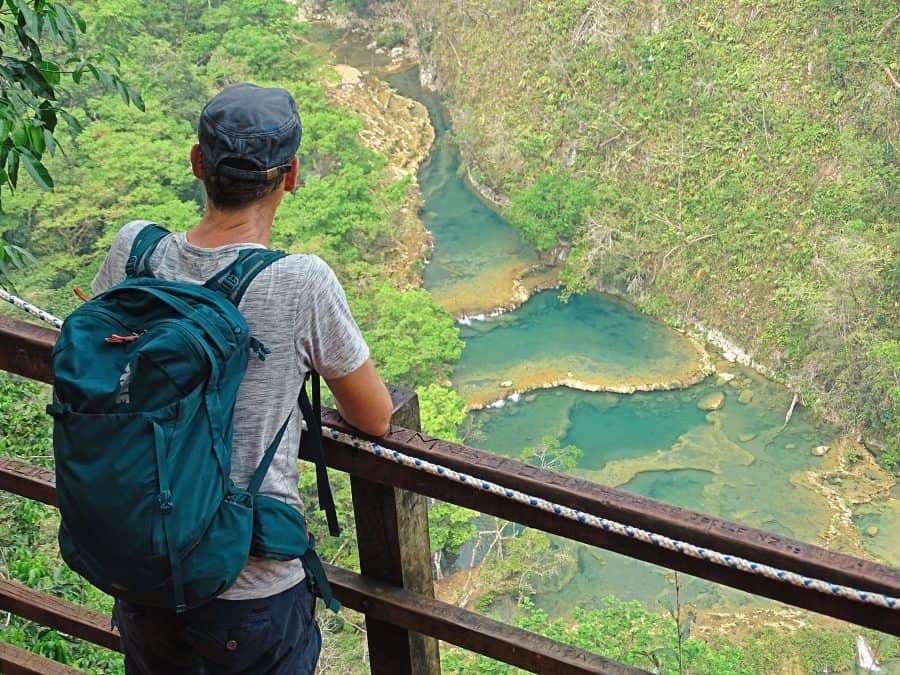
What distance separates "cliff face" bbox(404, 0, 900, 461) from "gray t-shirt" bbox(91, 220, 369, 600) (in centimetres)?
1051

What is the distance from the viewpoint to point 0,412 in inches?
139

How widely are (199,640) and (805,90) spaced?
13.8 metres

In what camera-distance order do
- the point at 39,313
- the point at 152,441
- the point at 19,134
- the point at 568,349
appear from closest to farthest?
the point at 152,441 < the point at 39,313 < the point at 19,134 < the point at 568,349

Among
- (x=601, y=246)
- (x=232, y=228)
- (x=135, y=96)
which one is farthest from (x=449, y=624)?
(x=601, y=246)

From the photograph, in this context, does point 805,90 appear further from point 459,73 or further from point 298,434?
point 298,434

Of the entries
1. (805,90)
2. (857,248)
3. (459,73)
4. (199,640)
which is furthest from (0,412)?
(459,73)

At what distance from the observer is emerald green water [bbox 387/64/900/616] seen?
9.45 meters

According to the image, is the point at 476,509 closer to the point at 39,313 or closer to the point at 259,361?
the point at 259,361

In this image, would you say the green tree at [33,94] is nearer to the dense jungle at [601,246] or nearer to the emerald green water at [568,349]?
the dense jungle at [601,246]

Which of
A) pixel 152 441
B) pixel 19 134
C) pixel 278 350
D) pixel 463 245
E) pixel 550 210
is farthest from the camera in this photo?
pixel 463 245

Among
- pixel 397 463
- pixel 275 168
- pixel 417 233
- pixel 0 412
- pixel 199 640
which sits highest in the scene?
pixel 275 168

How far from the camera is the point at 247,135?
2.98 ft

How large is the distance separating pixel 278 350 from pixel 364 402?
3.4 inches

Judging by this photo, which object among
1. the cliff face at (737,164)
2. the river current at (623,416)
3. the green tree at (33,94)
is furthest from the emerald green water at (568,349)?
the green tree at (33,94)
